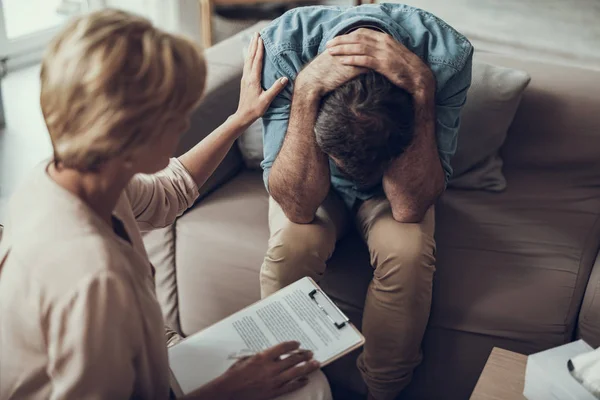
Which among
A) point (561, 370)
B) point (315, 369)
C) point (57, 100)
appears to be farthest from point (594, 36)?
point (57, 100)

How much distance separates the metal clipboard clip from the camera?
1.16m

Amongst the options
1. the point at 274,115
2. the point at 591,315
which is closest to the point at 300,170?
the point at 274,115

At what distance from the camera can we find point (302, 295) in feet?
4.01

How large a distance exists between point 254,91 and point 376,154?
31 cm

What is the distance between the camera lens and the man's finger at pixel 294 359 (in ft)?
3.47

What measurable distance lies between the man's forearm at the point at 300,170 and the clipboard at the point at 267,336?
308 mm

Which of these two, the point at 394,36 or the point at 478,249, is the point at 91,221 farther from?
the point at 478,249

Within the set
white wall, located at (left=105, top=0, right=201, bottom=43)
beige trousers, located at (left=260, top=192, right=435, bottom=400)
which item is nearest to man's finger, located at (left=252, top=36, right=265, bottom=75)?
beige trousers, located at (left=260, top=192, right=435, bottom=400)

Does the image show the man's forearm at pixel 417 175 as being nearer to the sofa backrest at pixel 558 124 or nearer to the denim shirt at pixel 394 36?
the denim shirt at pixel 394 36

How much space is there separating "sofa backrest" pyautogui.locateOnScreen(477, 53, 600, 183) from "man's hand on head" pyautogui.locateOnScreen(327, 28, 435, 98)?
0.56m

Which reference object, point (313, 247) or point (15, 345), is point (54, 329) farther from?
point (313, 247)

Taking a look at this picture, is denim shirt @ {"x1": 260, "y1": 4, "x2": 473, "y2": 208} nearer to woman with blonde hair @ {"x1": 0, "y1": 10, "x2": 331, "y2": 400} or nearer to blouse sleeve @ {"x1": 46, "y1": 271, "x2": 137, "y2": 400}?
woman with blonde hair @ {"x1": 0, "y1": 10, "x2": 331, "y2": 400}

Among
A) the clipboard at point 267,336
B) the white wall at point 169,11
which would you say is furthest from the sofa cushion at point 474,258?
the white wall at point 169,11

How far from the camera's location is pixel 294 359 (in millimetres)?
1075
